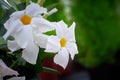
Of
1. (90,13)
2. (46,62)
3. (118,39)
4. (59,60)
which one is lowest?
(118,39)

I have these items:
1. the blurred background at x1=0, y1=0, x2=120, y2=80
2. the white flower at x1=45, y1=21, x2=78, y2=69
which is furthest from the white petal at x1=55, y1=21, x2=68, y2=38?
the blurred background at x1=0, y1=0, x2=120, y2=80

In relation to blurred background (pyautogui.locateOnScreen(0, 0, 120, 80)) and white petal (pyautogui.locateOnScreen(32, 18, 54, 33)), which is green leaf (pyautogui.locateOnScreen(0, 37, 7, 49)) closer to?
white petal (pyautogui.locateOnScreen(32, 18, 54, 33))

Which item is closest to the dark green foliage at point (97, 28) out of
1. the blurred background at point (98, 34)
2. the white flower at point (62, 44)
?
the blurred background at point (98, 34)

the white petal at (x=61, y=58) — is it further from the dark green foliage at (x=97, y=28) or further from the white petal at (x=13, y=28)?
the dark green foliage at (x=97, y=28)

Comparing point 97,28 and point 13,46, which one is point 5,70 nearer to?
point 13,46

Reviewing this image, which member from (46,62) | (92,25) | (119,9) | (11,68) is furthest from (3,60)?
(119,9)

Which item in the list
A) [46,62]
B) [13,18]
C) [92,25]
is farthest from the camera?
[92,25]

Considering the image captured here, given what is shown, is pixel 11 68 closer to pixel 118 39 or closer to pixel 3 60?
pixel 3 60
